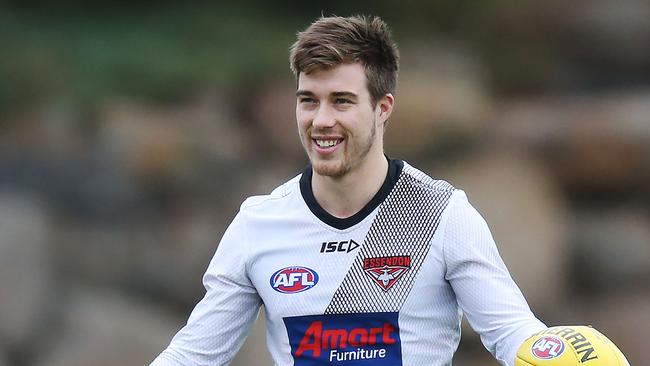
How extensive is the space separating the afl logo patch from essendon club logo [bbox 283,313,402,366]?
3.5 inches

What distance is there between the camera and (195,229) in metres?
8.30

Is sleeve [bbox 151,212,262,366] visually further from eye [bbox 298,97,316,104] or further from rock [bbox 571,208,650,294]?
rock [bbox 571,208,650,294]

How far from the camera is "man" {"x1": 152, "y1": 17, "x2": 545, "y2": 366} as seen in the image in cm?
383

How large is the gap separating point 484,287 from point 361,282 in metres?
0.38

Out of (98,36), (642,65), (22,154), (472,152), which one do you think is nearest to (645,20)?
(642,65)

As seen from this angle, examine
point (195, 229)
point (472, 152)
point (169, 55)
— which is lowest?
point (195, 229)

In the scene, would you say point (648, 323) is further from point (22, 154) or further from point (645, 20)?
point (22, 154)

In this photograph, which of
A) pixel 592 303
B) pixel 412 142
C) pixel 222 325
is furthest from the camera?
pixel 592 303

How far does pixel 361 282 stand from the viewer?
12.8ft

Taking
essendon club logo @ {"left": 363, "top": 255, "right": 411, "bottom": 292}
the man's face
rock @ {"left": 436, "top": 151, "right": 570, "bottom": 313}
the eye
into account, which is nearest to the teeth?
the man's face

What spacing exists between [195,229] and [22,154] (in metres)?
1.18

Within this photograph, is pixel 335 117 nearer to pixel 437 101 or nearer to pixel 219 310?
pixel 219 310

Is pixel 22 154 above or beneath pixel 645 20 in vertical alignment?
beneath

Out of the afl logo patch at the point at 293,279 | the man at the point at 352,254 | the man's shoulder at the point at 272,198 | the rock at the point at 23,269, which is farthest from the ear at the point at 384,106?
the rock at the point at 23,269
